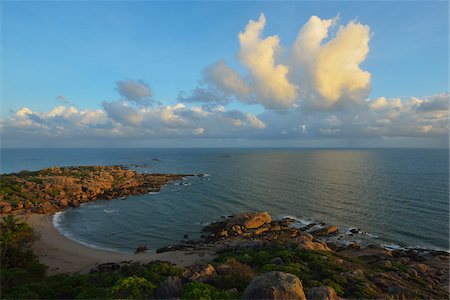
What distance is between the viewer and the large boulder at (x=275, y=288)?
15758 mm

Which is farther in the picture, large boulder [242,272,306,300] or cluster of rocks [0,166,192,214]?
cluster of rocks [0,166,192,214]

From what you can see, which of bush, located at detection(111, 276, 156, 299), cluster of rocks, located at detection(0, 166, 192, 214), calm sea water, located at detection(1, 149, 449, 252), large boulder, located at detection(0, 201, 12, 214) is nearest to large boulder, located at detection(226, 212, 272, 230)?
calm sea water, located at detection(1, 149, 449, 252)

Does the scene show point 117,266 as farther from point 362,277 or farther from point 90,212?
point 90,212

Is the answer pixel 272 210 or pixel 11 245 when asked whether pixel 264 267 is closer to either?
pixel 11 245

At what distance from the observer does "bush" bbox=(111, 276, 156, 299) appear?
1898 cm

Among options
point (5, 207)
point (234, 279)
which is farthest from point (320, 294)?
point (5, 207)

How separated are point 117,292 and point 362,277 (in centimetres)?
2176

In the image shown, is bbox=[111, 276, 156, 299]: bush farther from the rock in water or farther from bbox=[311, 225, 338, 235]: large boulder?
bbox=[311, 225, 338, 235]: large boulder

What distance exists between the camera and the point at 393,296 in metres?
23.2

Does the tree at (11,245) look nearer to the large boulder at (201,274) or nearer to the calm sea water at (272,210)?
the calm sea water at (272,210)

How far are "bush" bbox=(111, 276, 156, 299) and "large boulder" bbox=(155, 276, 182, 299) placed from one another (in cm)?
71

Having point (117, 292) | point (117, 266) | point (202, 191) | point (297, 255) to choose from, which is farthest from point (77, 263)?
point (202, 191)

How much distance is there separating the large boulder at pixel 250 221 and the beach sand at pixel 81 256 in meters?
12.9

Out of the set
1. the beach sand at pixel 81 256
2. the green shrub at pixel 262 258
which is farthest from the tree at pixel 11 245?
the green shrub at pixel 262 258
